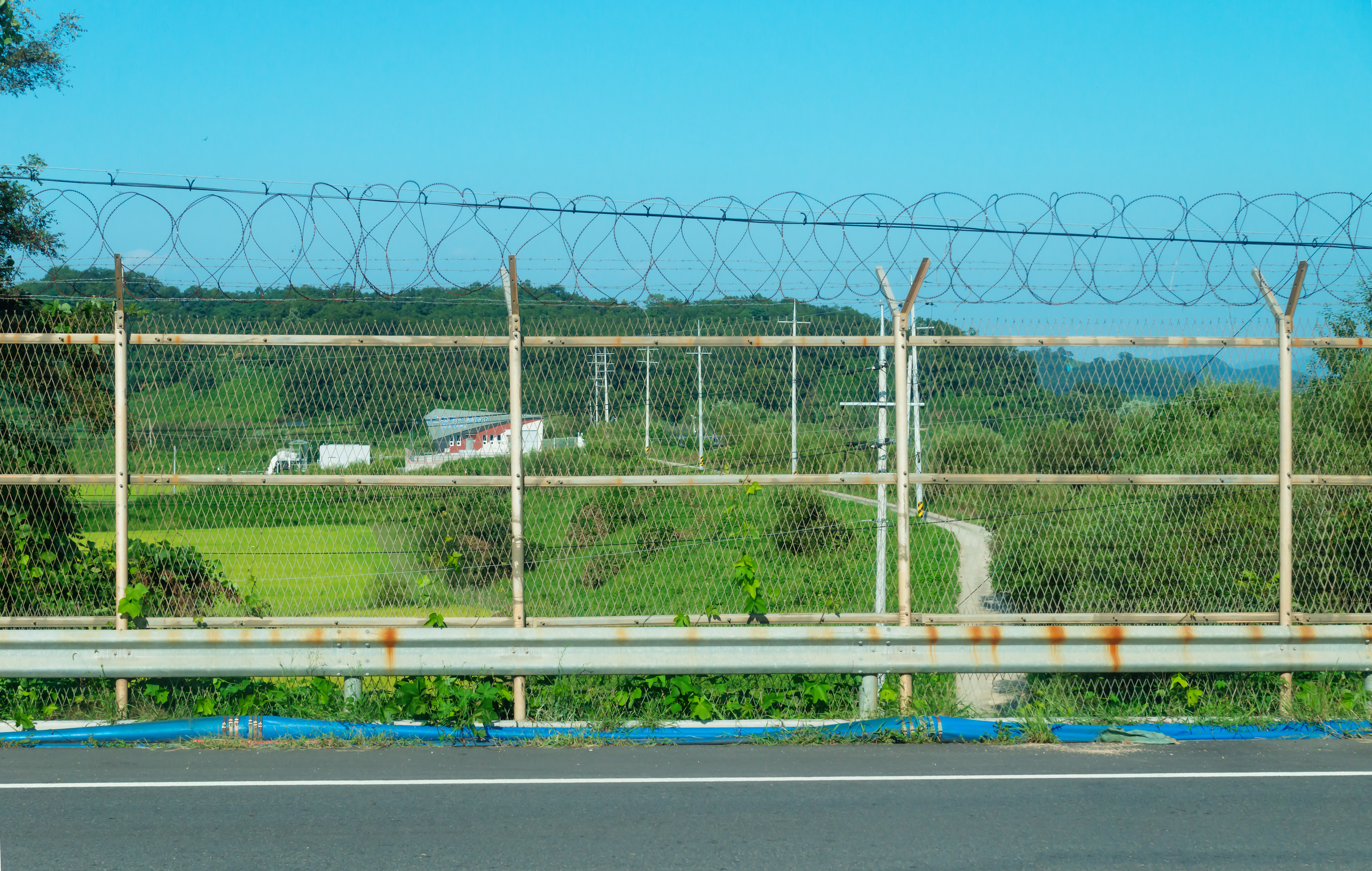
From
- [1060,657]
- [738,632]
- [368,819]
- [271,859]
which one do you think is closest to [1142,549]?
[1060,657]

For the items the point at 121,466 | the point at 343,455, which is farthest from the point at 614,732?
the point at 121,466

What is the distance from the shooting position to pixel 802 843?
17.3ft

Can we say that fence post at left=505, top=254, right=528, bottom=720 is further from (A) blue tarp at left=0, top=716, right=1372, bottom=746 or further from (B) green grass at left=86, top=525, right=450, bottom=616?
(B) green grass at left=86, top=525, right=450, bottom=616

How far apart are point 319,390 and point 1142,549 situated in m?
6.18

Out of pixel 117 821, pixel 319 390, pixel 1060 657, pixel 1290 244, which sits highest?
pixel 1290 244

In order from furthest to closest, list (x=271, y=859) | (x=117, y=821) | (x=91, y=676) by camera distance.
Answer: (x=91, y=676) < (x=117, y=821) < (x=271, y=859)

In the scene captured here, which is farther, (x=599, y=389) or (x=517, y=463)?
(x=599, y=389)

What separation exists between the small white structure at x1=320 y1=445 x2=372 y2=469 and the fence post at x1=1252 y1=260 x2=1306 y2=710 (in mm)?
6425

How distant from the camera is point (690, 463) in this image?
768cm

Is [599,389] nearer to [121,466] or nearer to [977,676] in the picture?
[121,466]

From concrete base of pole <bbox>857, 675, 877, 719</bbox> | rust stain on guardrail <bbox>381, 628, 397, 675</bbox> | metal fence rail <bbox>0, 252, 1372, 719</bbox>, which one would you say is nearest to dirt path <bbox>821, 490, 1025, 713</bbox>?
metal fence rail <bbox>0, 252, 1372, 719</bbox>

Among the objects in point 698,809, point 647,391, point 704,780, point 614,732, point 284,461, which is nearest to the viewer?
point 698,809

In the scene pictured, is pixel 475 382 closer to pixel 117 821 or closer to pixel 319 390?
pixel 319 390

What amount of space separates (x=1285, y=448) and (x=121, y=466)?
8.14 metres
